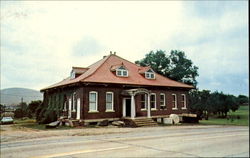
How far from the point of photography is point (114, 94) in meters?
21.2

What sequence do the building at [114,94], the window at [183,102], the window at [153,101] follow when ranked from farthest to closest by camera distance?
1. the window at [183,102]
2. the window at [153,101]
3. the building at [114,94]

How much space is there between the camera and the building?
19.9m

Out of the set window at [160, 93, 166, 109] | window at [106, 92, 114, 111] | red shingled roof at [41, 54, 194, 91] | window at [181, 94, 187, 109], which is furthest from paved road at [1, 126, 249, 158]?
window at [181, 94, 187, 109]

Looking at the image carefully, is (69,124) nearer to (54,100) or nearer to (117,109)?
(117,109)

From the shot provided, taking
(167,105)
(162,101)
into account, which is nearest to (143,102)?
(162,101)

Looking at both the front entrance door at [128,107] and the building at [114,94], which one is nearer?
the building at [114,94]

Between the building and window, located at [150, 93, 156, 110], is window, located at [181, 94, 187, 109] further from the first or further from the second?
window, located at [150, 93, 156, 110]

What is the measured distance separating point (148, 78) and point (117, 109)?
18.3 ft

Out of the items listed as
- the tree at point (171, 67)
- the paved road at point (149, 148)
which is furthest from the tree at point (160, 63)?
the paved road at point (149, 148)

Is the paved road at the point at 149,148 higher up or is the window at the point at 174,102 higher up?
the window at the point at 174,102

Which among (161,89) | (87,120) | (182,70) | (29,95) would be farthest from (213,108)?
(29,95)

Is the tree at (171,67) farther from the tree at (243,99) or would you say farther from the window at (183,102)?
the tree at (243,99)

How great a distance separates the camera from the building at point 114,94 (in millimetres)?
19875

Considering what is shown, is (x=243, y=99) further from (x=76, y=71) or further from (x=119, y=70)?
(x=76, y=71)
